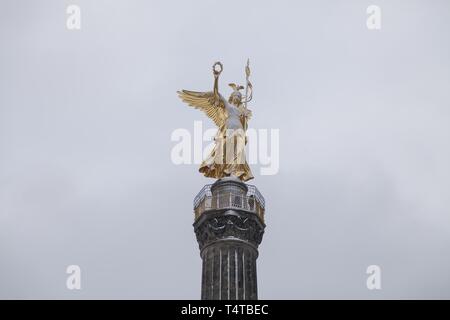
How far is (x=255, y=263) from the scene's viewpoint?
150 ft

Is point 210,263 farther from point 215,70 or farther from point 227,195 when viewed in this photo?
point 215,70

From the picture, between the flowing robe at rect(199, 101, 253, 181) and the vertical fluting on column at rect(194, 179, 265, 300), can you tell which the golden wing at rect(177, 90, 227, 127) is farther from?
the vertical fluting on column at rect(194, 179, 265, 300)

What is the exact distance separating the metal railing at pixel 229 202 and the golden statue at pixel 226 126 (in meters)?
1.31

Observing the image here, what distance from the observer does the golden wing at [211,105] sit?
168 ft

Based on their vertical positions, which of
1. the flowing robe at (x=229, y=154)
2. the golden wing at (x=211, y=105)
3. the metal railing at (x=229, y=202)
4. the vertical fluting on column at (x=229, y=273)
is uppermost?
the golden wing at (x=211, y=105)

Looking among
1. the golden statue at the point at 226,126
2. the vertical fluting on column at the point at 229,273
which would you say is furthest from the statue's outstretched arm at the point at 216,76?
the vertical fluting on column at the point at 229,273

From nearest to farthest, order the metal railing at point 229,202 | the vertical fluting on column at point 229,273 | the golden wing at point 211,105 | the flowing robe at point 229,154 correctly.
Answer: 1. the vertical fluting on column at point 229,273
2. the metal railing at point 229,202
3. the flowing robe at point 229,154
4. the golden wing at point 211,105

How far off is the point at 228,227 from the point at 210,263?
2.13 metres

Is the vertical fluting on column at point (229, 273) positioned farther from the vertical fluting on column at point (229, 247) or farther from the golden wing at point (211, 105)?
the golden wing at point (211, 105)

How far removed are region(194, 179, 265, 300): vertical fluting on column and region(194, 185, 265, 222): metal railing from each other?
0.08m

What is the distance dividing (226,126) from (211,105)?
1.82 m

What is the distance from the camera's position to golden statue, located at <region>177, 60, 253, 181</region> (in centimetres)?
4928
